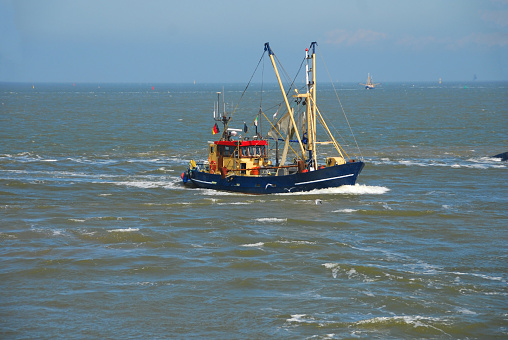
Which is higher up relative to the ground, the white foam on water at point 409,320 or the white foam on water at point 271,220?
the white foam on water at point 271,220

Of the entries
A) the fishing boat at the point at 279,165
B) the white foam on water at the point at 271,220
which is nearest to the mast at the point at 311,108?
the fishing boat at the point at 279,165

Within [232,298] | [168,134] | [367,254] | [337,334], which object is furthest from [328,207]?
[168,134]

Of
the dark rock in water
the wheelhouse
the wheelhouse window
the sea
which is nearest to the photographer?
the sea

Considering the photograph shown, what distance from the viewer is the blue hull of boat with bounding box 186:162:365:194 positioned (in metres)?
48.4

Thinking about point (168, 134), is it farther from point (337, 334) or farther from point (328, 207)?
point (337, 334)

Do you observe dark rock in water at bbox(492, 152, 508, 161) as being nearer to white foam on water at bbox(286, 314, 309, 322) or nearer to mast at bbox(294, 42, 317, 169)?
mast at bbox(294, 42, 317, 169)

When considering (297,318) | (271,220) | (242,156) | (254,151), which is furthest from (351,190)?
(297,318)

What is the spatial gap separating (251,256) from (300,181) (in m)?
16.0

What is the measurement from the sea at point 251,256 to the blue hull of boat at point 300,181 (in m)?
0.64

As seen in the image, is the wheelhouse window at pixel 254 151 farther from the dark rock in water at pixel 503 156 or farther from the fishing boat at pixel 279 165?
the dark rock in water at pixel 503 156

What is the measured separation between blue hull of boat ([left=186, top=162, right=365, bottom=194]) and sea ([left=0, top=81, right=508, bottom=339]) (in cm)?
64

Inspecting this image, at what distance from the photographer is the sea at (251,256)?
82.0 feet

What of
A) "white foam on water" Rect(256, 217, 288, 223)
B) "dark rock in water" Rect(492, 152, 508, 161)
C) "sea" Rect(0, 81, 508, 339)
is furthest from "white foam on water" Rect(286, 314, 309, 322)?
"dark rock in water" Rect(492, 152, 508, 161)

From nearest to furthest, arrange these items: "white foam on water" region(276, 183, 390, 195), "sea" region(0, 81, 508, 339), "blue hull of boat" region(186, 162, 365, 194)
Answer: "sea" region(0, 81, 508, 339) < "blue hull of boat" region(186, 162, 365, 194) < "white foam on water" region(276, 183, 390, 195)
